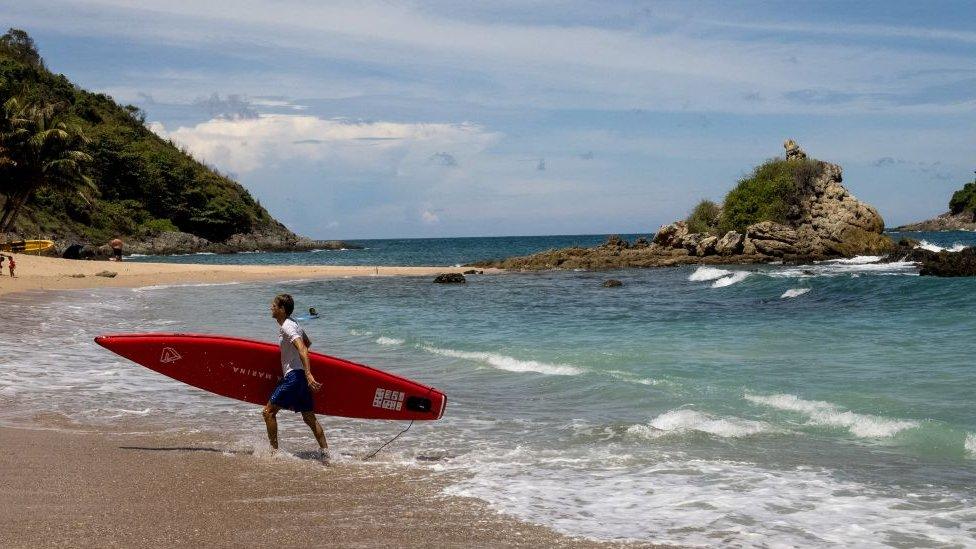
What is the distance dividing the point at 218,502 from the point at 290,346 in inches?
79.5

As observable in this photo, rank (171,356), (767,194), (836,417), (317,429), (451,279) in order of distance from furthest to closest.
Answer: (767,194) < (451,279) < (836,417) < (171,356) < (317,429)

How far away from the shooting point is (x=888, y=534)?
19.5 feet

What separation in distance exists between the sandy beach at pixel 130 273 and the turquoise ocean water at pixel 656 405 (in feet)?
24.6

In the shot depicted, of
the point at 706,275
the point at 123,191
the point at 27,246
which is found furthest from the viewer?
the point at 123,191

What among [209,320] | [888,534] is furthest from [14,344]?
[888,534]

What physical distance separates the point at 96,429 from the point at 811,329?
14982 millimetres

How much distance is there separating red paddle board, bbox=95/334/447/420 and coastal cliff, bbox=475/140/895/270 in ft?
129

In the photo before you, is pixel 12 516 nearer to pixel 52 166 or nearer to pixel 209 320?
pixel 209 320

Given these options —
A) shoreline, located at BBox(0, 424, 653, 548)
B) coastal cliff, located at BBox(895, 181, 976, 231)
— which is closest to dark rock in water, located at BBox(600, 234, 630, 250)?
shoreline, located at BBox(0, 424, 653, 548)

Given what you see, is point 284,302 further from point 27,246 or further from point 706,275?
point 27,246

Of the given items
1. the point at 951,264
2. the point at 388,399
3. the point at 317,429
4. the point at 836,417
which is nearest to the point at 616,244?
the point at 951,264

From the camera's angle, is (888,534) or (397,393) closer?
(888,534)

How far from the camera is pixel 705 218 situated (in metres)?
56.8

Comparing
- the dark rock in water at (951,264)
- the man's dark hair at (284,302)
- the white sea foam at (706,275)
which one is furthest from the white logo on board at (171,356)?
the white sea foam at (706,275)
